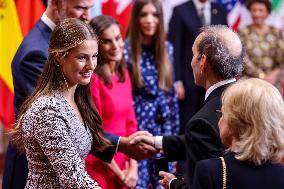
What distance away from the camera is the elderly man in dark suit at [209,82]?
8.84 ft

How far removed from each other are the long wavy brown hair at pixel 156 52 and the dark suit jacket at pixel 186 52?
80 cm

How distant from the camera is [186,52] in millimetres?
5785

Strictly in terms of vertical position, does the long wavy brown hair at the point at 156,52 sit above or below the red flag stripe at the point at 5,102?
above

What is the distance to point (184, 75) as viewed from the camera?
5801mm

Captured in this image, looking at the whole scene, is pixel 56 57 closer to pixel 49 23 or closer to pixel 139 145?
pixel 49 23

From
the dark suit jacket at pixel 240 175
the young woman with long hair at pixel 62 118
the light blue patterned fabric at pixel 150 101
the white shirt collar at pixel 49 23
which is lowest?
the light blue patterned fabric at pixel 150 101

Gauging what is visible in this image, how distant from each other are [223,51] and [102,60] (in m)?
1.21

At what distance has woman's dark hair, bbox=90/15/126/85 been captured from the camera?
388cm

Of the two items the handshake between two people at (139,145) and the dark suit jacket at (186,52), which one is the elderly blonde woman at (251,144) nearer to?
the handshake between two people at (139,145)

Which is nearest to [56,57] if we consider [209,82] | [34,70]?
[34,70]

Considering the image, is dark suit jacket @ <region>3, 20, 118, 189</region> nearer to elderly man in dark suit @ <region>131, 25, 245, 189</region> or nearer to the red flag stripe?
elderly man in dark suit @ <region>131, 25, 245, 189</region>

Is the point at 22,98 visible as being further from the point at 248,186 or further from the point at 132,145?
the point at 248,186

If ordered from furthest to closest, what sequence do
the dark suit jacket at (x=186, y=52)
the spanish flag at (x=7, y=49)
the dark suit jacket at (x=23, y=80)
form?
the dark suit jacket at (x=186, y=52) → the spanish flag at (x=7, y=49) → the dark suit jacket at (x=23, y=80)

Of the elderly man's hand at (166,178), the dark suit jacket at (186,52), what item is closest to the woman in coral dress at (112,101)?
the elderly man's hand at (166,178)
